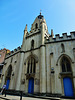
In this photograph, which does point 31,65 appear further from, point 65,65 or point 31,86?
point 65,65

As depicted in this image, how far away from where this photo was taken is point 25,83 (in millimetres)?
14789

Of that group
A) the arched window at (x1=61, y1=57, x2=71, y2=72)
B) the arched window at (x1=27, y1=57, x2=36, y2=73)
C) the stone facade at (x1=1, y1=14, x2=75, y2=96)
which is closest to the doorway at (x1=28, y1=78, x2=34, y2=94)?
the stone facade at (x1=1, y1=14, x2=75, y2=96)

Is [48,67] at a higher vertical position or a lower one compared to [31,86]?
higher

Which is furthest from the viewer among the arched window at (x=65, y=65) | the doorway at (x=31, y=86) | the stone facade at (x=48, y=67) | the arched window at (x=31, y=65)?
the arched window at (x=31, y=65)

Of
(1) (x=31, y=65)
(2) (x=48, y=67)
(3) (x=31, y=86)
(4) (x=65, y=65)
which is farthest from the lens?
(1) (x=31, y=65)

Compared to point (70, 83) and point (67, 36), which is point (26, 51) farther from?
point (70, 83)

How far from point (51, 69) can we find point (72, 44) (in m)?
5.90

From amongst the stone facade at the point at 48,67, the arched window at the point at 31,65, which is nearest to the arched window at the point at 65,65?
the stone facade at the point at 48,67

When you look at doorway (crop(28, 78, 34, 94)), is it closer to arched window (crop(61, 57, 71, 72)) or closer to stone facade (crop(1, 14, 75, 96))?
stone facade (crop(1, 14, 75, 96))

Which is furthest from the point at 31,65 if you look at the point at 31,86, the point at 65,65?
the point at 65,65

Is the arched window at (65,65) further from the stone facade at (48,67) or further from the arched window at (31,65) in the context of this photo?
the arched window at (31,65)

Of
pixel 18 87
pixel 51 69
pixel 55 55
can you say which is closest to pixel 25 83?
pixel 18 87

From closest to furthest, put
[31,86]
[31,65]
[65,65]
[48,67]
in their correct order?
1. [65,65]
2. [48,67]
3. [31,86]
4. [31,65]

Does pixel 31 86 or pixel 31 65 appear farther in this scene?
pixel 31 65
